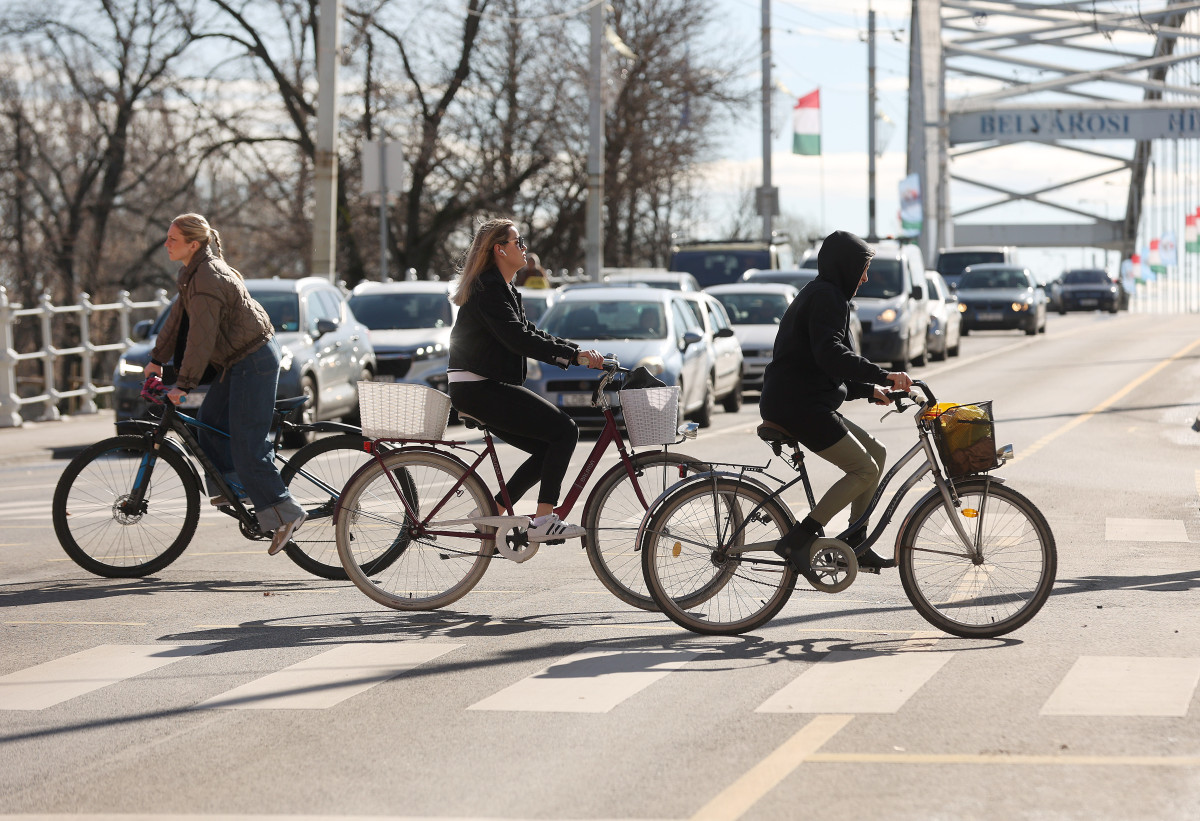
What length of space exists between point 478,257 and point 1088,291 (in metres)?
60.6

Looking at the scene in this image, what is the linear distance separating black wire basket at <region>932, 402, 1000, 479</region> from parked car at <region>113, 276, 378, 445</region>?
10638 millimetres

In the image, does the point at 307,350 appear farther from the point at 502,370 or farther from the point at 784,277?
the point at 784,277

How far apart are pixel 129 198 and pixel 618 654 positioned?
37.5m

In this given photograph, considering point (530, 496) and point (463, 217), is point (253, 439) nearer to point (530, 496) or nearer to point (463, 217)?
point (530, 496)

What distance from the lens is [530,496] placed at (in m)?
12.6

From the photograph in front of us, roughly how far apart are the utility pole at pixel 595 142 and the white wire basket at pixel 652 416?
2602 cm

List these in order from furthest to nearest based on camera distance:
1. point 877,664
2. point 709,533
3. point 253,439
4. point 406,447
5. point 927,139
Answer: point 927,139 → point 253,439 → point 406,447 → point 709,533 → point 877,664

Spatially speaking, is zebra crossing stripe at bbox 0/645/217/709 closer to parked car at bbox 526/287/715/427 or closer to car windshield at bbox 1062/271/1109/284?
parked car at bbox 526/287/715/427

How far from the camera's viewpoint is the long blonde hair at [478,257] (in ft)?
25.1

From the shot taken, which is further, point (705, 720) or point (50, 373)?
point (50, 373)

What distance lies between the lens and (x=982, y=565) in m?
7.21

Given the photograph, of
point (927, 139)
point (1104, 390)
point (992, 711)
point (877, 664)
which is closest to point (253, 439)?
point (877, 664)

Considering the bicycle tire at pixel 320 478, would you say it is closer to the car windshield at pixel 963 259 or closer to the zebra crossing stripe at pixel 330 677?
the zebra crossing stripe at pixel 330 677

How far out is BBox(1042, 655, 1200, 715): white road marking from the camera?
19.5 feet
